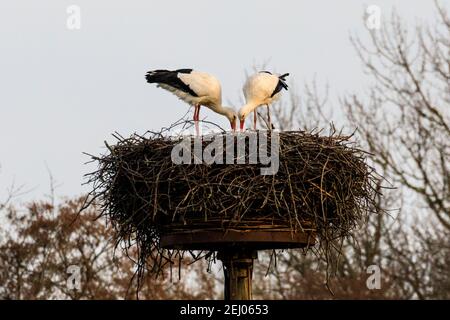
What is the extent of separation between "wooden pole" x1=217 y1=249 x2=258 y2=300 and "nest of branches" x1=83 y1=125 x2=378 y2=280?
1.60ft

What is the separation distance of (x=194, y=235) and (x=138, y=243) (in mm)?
683

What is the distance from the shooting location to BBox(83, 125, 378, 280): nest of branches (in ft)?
20.8

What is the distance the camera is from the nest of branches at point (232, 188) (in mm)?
6348

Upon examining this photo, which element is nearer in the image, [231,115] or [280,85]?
[231,115]

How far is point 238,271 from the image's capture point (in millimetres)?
6855

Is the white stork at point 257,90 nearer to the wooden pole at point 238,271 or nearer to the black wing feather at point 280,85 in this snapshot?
the black wing feather at point 280,85
